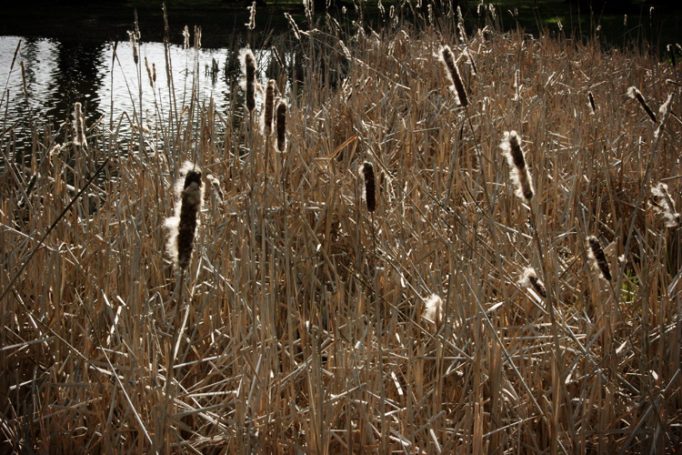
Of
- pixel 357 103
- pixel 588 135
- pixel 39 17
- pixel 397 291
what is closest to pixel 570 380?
pixel 397 291

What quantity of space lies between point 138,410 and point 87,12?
1328cm

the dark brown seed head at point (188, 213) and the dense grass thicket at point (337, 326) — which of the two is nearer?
the dark brown seed head at point (188, 213)

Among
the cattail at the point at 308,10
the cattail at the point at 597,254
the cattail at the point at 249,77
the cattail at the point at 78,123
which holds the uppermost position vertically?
the cattail at the point at 308,10

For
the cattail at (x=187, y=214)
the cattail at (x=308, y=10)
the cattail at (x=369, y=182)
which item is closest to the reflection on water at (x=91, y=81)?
the cattail at (x=308, y=10)

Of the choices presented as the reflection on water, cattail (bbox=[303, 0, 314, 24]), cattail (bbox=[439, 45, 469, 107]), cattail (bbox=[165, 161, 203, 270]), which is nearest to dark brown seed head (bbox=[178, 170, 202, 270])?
cattail (bbox=[165, 161, 203, 270])

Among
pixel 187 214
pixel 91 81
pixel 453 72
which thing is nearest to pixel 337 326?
pixel 453 72

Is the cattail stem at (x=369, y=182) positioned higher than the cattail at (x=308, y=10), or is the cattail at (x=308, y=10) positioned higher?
the cattail at (x=308, y=10)

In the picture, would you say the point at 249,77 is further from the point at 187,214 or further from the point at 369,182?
the point at 187,214

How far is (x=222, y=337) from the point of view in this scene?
1.91 metres

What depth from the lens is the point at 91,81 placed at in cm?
643

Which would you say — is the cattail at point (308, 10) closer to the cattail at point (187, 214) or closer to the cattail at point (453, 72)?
the cattail at point (453, 72)

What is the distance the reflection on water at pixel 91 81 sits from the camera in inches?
194

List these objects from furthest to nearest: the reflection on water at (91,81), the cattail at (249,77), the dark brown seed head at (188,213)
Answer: the reflection on water at (91,81) → the cattail at (249,77) → the dark brown seed head at (188,213)

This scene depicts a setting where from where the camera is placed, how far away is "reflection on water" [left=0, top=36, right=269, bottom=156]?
4934 millimetres
